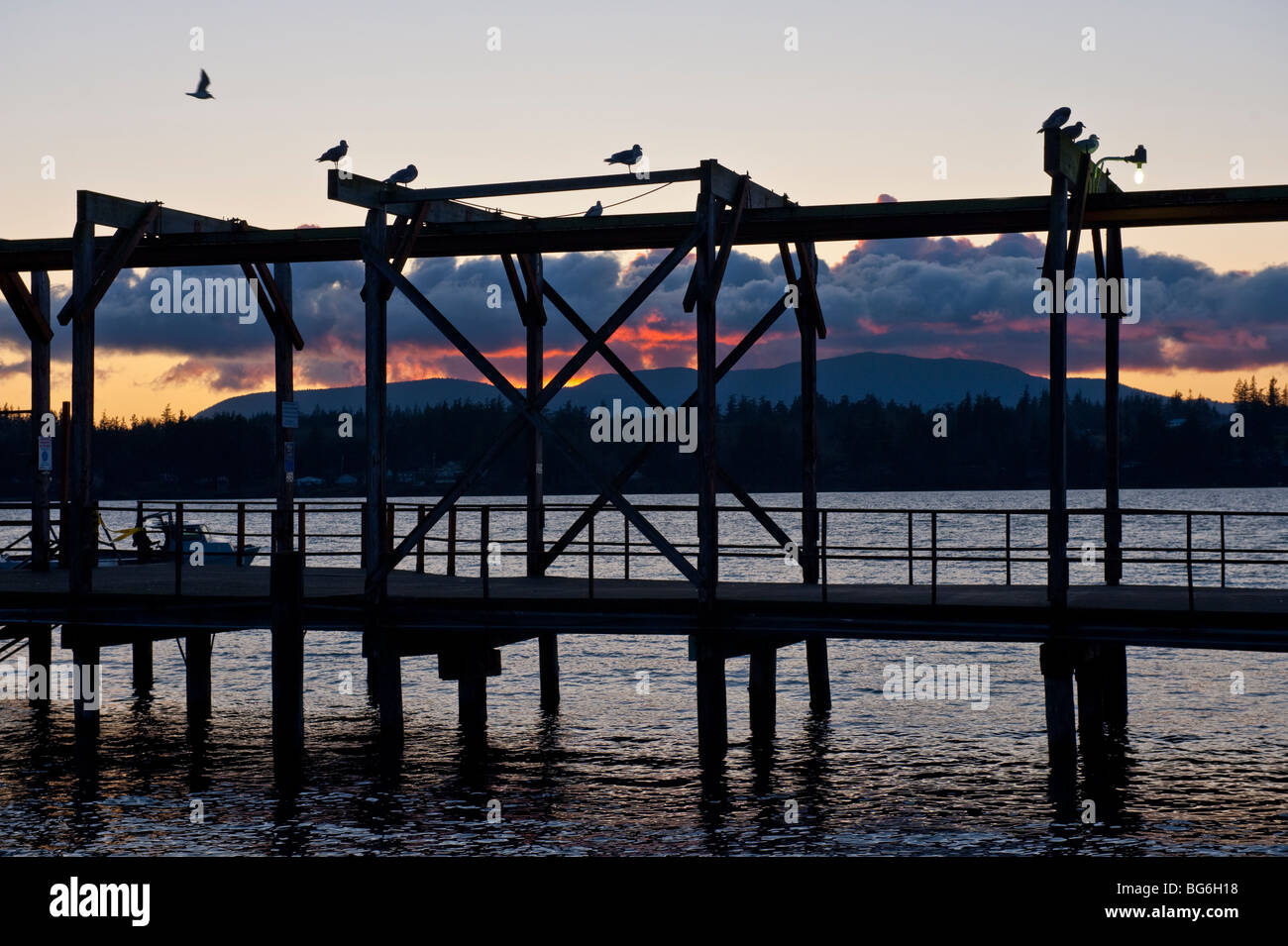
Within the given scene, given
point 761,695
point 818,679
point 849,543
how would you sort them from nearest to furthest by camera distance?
point 761,695 < point 818,679 < point 849,543

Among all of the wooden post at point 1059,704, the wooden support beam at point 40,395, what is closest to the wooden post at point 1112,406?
the wooden post at point 1059,704

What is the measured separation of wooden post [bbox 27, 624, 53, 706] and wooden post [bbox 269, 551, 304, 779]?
873 cm

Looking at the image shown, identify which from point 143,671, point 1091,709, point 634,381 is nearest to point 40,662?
point 143,671

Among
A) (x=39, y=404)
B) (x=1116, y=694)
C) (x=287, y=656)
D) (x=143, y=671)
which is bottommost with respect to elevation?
(x=143, y=671)

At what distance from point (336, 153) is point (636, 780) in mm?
10349

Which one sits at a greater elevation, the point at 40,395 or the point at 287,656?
the point at 40,395

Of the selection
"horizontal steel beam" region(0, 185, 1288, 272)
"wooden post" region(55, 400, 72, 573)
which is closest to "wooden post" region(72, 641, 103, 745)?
"wooden post" region(55, 400, 72, 573)

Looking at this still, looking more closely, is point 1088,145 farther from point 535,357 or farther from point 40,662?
point 40,662

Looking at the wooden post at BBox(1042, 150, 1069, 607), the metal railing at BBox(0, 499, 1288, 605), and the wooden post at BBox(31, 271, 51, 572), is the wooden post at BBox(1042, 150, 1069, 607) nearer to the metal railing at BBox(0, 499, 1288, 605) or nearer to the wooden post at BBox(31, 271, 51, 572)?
the metal railing at BBox(0, 499, 1288, 605)

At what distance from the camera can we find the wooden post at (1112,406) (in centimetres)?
2028

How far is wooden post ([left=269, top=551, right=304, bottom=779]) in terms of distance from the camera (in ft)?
62.0

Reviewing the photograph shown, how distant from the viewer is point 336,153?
64.4 feet
